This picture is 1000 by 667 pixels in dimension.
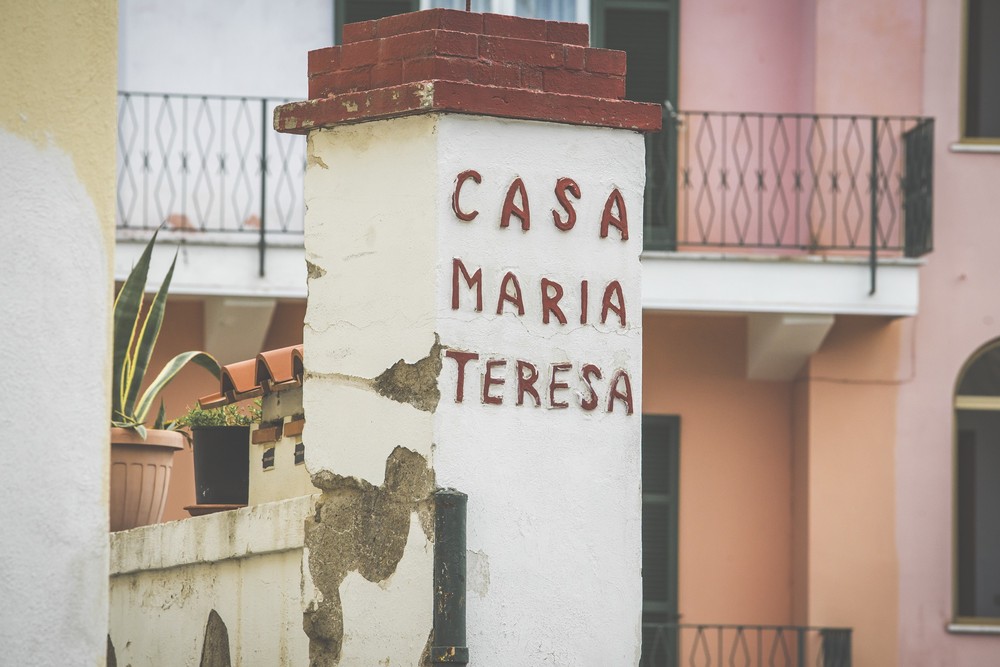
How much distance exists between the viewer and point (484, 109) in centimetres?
497

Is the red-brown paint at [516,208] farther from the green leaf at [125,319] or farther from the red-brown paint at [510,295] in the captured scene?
the green leaf at [125,319]

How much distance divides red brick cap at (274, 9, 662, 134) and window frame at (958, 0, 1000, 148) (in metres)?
8.12

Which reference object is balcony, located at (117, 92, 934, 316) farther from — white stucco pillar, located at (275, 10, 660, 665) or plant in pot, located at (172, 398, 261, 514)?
white stucco pillar, located at (275, 10, 660, 665)

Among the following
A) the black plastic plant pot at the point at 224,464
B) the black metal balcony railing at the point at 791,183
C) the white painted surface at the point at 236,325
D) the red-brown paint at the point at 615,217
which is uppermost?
the black metal balcony railing at the point at 791,183

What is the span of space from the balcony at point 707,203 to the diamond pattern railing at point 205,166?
1cm

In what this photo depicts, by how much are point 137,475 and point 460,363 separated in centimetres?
328

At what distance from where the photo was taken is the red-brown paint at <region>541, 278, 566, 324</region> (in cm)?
506

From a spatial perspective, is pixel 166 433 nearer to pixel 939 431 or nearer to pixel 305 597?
pixel 305 597

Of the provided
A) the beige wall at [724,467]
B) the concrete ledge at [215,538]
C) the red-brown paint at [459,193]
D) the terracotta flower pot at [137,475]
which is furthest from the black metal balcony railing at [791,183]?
the red-brown paint at [459,193]

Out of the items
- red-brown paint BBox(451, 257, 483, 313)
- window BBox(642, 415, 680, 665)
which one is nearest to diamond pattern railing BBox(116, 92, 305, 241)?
window BBox(642, 415, 680, 665)

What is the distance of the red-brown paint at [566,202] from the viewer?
16.7 feet

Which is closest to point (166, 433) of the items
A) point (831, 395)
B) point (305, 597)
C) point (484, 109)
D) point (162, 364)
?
point (305, 597)

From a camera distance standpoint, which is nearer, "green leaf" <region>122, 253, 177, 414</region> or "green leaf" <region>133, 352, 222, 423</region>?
"green leaf" <region>122, 253, 177, 414</region>

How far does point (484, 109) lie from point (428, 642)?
58.7 inches
